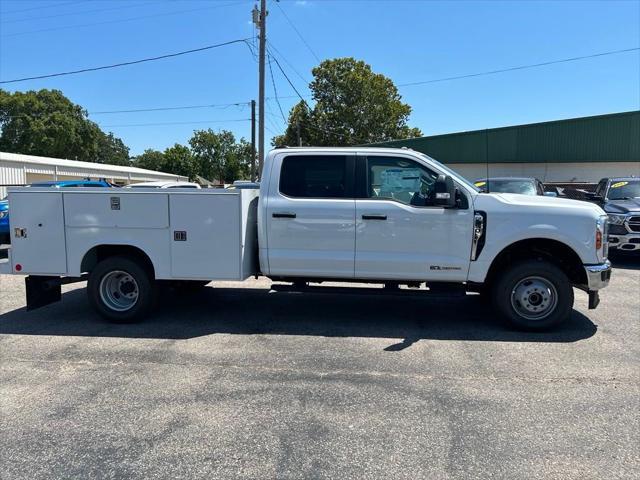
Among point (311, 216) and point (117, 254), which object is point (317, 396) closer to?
point (311, 216)

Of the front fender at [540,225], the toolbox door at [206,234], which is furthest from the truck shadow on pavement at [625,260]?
the toolbox door at [206,234]

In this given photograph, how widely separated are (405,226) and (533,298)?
1787 millimetres

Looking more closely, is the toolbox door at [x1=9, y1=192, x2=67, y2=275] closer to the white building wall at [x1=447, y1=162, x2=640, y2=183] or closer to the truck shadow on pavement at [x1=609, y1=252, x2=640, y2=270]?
the truck shadow on pavement at [x1=609, y1=252, x2=640, y2=270]

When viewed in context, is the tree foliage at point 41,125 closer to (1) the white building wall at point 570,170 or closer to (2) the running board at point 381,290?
(1) the white building wall at point 570,170

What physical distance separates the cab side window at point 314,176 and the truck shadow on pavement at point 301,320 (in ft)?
4.52

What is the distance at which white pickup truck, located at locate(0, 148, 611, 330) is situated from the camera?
5.77 metres

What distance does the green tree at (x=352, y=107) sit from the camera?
4775 centimetres

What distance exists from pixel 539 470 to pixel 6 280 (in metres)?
9.77

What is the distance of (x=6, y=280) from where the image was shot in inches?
370

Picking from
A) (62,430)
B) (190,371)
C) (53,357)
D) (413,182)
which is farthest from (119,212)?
(413,182)

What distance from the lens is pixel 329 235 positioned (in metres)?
5.96

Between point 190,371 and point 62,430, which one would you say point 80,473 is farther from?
point 190,371

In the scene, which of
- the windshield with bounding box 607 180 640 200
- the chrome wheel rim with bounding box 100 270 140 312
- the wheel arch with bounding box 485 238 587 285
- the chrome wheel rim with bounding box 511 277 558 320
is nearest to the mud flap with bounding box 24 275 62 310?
the chrome wheel rim with bounding box 100 270 140 312

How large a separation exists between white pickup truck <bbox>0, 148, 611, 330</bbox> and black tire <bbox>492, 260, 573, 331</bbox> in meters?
0.01
